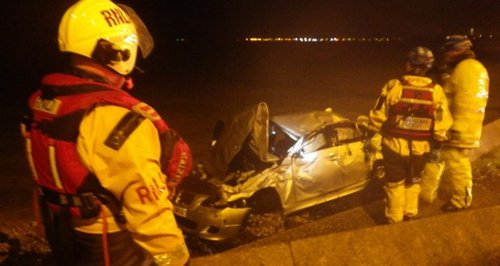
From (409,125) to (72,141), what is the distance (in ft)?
13.7

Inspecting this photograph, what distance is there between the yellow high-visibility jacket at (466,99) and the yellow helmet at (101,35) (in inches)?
177

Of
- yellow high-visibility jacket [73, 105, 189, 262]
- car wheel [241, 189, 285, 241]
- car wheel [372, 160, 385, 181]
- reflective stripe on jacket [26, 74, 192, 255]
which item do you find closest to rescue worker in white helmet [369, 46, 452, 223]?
car wheel [241, 189, 285, 241]

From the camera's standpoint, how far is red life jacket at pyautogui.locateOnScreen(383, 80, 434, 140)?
5.44 metres

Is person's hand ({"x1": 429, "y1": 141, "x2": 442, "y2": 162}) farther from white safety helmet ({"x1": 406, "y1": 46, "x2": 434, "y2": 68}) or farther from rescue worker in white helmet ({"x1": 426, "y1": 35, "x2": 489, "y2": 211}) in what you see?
white safety helmet ({"x1": 406, "y1": 46, "x2": 434, "y2": 68})

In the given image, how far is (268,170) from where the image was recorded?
6.76 metres

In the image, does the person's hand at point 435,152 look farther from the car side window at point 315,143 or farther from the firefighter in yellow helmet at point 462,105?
the car side window at point 315,143

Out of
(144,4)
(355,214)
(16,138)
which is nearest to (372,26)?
(144,4)

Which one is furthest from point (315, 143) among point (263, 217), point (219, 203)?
point (219, 203)

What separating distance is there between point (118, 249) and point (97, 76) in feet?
2.34

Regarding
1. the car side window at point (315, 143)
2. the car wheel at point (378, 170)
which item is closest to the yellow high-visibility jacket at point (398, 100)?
the car side window at point (315, 143)

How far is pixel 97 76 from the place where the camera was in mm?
2246

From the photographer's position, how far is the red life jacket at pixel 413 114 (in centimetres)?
544

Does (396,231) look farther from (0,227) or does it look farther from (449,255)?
(0,227)

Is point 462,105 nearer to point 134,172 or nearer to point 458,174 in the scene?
point 458,174
